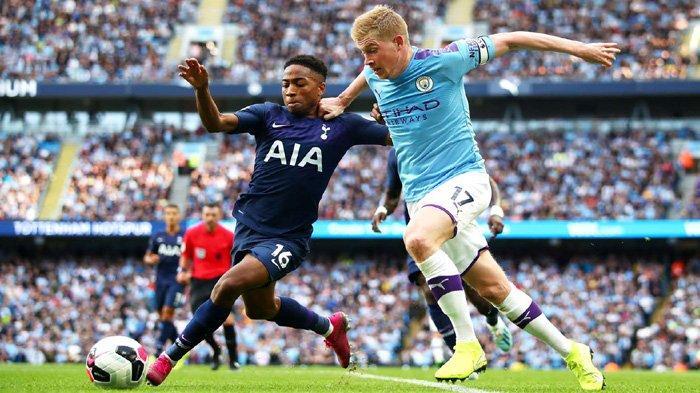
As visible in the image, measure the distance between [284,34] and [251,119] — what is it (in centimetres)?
2953

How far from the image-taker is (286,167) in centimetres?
818

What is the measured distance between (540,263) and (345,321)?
2192 cm

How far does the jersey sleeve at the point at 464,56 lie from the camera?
7.18 m

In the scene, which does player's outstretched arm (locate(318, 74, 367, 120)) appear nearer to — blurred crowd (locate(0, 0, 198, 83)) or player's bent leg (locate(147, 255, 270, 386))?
player's bent leg (locate(147, 255, 270, 386))

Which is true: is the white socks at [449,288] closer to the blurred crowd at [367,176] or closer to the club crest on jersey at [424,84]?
the club crest on jersey at [424,84]

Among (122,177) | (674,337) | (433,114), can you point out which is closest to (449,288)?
(433,114)

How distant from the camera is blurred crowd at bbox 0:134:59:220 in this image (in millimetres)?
32656

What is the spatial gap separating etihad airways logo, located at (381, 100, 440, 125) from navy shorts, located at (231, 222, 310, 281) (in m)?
1.46

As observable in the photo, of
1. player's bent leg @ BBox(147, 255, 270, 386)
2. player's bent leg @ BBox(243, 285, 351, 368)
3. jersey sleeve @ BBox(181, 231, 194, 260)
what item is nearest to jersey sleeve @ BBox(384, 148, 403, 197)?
player's bent leg @ BBox(243, 285, 351, 368)

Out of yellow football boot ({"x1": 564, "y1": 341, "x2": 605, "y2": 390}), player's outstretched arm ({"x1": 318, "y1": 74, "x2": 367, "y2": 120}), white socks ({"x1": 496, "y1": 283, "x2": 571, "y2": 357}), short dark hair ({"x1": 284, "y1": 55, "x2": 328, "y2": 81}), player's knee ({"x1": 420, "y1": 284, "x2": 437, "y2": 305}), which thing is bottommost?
player's knee ({"x1": 420, "y1": 284, "x2": 437, "y2": 305})

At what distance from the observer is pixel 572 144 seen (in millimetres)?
33031

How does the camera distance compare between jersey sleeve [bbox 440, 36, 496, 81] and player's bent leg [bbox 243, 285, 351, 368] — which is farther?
player's bent leg [bbox 243, 285, 351, 368]

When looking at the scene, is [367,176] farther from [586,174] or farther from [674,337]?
[674,337]

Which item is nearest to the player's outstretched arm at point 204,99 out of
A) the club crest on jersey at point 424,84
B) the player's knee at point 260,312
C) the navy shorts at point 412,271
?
the club crest on jersey at point 424,84
